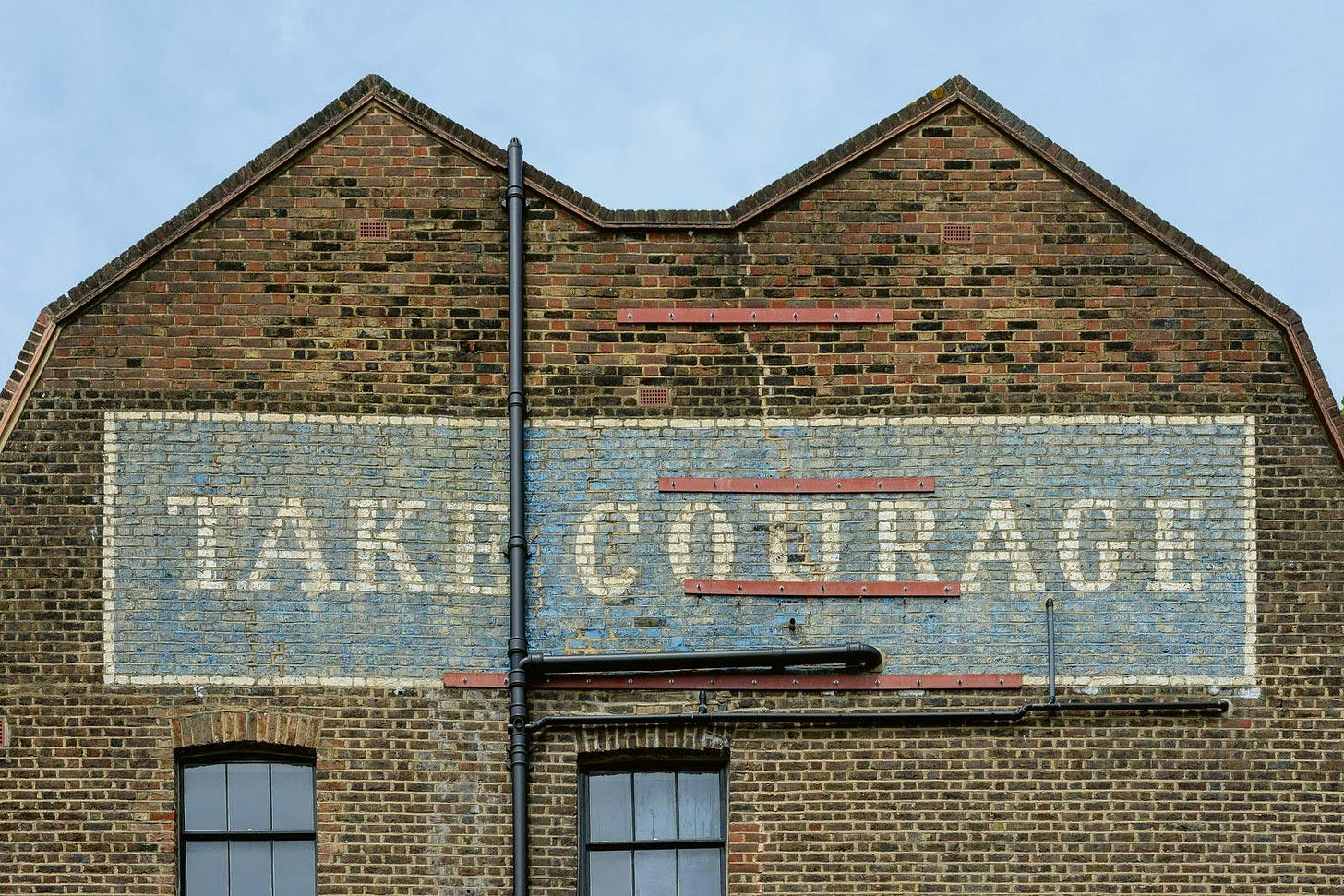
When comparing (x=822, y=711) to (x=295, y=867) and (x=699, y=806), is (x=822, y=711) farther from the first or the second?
(x=295, y=867)

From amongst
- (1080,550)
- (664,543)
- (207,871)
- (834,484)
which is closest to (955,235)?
(834,484)

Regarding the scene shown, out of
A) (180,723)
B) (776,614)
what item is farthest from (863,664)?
(180,723)

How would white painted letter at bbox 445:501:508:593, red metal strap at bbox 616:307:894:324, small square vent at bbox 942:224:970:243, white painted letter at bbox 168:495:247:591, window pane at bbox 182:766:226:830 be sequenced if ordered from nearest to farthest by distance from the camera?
1. window pane at bbox 182:766:226:830
2. white painted letter at bbox 168:495:247:591
3. white painted letter at bbox 445:501:508:593
4. red metal strap at bbox 616:307:894:324
5. small square vent at bbox 942:224:970:243

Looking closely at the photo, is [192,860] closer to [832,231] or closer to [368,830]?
[368,830]

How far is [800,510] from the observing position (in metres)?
17.5

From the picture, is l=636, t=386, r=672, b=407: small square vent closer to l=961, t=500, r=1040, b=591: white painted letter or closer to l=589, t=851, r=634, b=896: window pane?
l=961, t=500, r=1040, b=591: white painted letter

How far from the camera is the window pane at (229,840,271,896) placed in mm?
16875

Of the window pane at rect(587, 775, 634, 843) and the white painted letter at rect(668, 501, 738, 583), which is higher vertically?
the white painted letter at rect(668, 501, 738, 583)

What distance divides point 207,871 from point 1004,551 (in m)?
6.03

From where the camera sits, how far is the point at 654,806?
1719 centimetres

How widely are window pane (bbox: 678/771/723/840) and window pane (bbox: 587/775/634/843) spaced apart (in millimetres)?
371

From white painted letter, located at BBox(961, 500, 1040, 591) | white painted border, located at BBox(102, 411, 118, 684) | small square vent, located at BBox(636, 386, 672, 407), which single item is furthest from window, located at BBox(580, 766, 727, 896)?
white painted border, located at BBox(102, 411, 118, 684)

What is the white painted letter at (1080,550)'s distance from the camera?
57.1 feet

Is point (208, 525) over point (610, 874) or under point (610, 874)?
over
